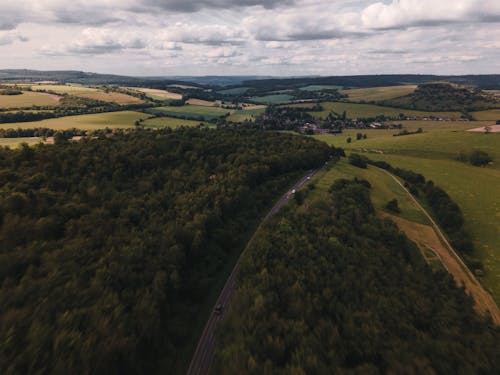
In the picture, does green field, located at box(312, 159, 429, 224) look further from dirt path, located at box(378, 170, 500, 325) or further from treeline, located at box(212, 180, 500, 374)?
treeline, located at box(212, 180, 500, 374)

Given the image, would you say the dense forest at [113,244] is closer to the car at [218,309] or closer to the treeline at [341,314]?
the car at [218,309]

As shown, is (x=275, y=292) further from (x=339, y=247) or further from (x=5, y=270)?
(x=5, y=270)

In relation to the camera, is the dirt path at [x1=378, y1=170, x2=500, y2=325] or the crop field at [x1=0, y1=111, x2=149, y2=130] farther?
the crop field at [x1=0, y1=111, x2=149, y2=130]

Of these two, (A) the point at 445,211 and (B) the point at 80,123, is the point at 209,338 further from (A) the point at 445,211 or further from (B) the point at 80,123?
(B) the point at 80,123

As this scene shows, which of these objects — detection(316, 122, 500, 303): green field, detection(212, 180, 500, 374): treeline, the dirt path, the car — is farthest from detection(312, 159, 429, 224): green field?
the car

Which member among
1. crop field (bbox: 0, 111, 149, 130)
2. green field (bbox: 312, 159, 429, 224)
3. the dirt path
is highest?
crop field (bbox: 0, 111, 149, 130)

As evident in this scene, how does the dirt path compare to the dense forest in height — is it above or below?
below

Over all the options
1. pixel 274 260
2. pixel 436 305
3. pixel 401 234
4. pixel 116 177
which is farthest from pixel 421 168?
pixel 116 177
